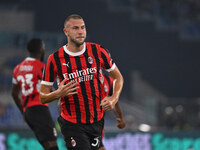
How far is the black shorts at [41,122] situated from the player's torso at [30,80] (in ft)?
0.33

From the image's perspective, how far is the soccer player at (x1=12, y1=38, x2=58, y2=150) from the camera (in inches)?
224

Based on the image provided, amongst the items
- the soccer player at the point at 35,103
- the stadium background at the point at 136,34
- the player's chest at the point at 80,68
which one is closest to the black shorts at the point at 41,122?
the soccer player at the point at 35,103

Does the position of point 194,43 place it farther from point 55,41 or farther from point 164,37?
point 55,41

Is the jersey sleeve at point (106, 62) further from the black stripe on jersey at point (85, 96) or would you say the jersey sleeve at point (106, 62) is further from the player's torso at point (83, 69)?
the black stripe on jersey at point (85, 96)

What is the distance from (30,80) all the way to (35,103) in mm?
341

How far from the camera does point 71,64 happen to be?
14.2ft

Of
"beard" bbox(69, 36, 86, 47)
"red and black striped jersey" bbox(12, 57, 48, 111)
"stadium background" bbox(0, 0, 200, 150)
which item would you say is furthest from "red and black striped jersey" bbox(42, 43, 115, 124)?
"stadium background" bbox(0, 0, 200, 150)

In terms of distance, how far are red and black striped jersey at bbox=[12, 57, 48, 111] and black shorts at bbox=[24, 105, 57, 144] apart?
0.10 meters

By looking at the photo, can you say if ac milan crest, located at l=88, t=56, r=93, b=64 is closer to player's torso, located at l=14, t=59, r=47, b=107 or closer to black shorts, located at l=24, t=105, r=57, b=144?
player's torso, located at l=14, t=59, r=47, b=107

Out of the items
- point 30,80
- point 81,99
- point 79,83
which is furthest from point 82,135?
point 30,80

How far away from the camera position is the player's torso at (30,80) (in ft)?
19.0

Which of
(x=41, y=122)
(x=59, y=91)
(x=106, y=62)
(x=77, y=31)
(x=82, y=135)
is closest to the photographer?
(x=59, y=91)

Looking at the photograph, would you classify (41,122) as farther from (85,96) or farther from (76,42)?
(76,42)

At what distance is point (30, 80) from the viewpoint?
19.0ft
